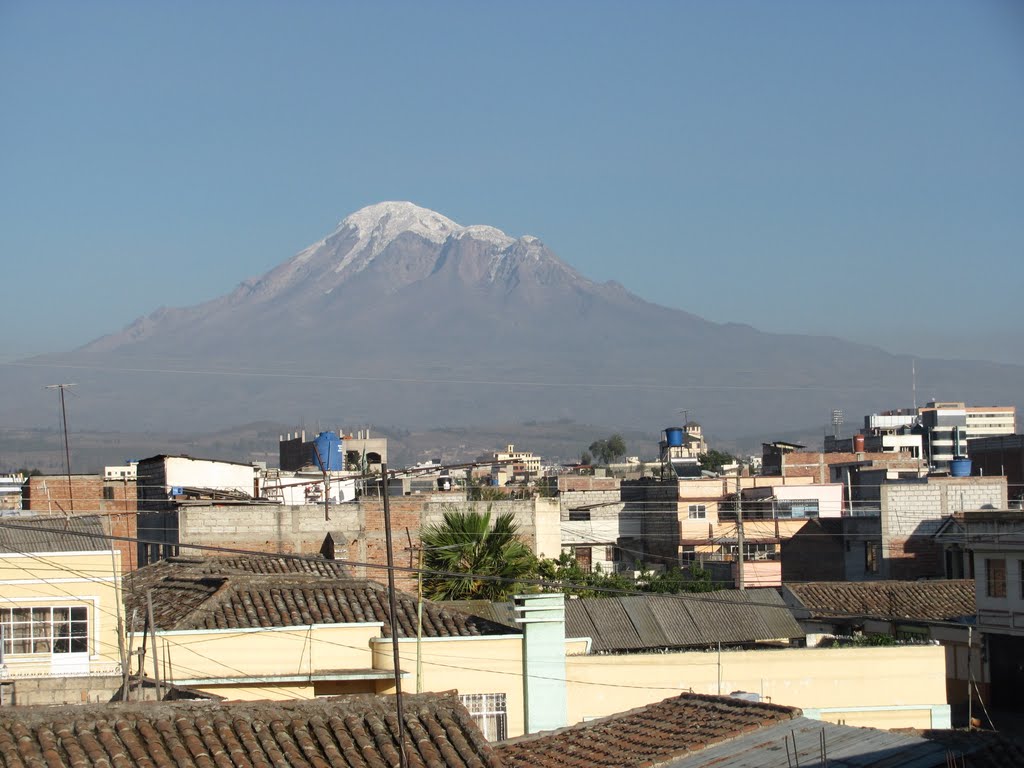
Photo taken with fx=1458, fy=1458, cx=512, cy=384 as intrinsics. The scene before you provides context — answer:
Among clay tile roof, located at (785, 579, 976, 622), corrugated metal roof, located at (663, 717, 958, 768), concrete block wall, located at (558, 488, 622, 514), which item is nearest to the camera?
corrugated metal roof, located at (663, 717, 958, 768)

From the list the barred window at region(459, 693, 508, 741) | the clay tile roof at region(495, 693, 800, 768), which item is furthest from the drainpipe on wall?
the clay tile roof at region(495, 693, 800, 768)

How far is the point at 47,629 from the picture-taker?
21.3m

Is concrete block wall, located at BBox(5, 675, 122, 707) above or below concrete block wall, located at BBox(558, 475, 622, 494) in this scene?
above

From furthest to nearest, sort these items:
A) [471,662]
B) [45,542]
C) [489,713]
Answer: [45,542]
[471,662]
[489,713]

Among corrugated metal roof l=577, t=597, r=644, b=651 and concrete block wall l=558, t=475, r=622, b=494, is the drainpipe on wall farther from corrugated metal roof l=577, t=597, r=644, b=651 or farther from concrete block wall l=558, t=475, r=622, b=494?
concrete block wall l=558, t=475, r=622, b=494

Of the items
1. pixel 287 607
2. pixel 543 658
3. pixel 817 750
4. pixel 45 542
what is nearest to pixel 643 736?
pixel 817 750

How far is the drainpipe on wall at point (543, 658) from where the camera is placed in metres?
21.6

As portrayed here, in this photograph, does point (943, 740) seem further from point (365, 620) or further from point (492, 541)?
point (492, 541)

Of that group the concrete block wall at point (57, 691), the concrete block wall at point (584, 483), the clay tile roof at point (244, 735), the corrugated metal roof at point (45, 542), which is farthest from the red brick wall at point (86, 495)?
the concrete block wall at point (584, 483)

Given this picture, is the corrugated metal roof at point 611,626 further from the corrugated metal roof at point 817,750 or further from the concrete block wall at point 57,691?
the corrugated metal roof at point 817,750

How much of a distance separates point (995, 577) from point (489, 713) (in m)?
17.7

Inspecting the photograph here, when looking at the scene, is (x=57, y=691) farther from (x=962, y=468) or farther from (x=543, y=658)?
(x=962, y=468)

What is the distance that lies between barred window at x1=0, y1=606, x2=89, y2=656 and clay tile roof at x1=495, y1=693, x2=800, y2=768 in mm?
8280

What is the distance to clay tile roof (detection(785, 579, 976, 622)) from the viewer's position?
112 feet
